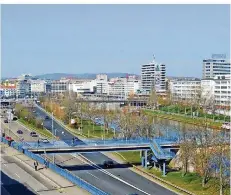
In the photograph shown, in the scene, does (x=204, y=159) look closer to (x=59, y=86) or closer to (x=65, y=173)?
(x=65, y=173)

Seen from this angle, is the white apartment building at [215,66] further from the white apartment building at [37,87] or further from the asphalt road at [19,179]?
the asphalt road at [19,179]

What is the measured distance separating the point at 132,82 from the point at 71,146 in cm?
6185

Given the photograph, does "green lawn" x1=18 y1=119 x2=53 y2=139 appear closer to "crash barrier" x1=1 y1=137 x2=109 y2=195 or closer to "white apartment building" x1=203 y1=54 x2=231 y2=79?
"crash barrier" x1=1 y1=137 x2=109 y2=195

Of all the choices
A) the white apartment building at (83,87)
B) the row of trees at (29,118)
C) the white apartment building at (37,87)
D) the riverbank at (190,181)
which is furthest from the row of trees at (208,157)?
the white apartment building at (37,87)

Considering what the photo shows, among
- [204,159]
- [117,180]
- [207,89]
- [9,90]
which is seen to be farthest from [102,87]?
[204,159]

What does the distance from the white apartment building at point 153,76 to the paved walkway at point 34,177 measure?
54.1 meters

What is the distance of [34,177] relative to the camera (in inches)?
557

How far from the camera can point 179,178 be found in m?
16.3

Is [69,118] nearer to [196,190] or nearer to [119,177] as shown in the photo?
[119,177]

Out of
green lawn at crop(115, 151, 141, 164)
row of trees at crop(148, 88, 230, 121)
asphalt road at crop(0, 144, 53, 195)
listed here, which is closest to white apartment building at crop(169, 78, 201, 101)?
row of trees at crop(148, 88, 230, 121)

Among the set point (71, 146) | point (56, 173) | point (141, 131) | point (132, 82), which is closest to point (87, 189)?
point (56, 173)

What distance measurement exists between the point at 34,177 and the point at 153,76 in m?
59.4

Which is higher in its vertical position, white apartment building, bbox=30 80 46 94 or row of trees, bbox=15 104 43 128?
white apartment building, bbox=30 80 46 94

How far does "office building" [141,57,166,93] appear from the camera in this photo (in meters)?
71.4
